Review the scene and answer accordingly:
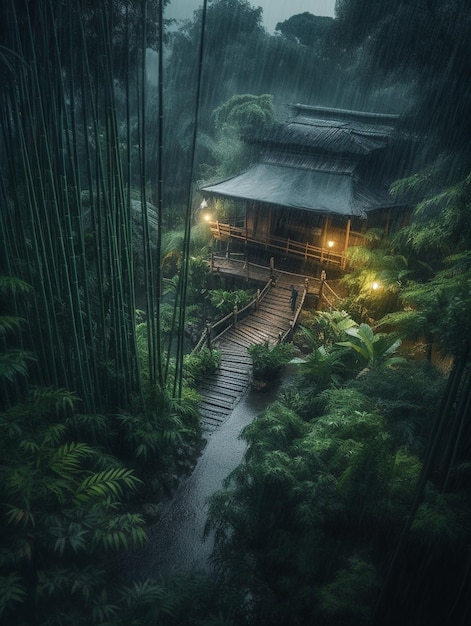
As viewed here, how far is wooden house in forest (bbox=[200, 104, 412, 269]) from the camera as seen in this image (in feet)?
39.6

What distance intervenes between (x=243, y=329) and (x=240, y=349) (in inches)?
33.0

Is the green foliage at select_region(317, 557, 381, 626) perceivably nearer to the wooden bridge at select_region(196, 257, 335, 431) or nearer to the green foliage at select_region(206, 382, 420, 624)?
the green foliage at select_region(206, 382, 420, 624)

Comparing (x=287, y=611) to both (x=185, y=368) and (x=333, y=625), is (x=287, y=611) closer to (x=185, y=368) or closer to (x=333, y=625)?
(x=333, y=625)

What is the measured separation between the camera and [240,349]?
33.4 feet

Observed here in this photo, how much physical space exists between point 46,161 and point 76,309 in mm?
1502

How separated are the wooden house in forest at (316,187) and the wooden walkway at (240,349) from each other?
2.14m

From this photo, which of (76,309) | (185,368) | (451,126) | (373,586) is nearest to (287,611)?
(373,586)

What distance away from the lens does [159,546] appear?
17.3ft

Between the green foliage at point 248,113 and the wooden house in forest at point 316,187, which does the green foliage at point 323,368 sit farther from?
the green foliage at point 248,113

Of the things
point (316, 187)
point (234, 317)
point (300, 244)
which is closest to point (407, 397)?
point (234, 317)

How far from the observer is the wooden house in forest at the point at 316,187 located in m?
12.1

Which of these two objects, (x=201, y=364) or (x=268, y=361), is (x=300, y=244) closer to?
(x=268, y=361)

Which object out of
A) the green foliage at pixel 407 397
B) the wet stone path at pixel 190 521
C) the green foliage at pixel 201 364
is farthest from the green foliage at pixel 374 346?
the green foliage at pixel 201 364

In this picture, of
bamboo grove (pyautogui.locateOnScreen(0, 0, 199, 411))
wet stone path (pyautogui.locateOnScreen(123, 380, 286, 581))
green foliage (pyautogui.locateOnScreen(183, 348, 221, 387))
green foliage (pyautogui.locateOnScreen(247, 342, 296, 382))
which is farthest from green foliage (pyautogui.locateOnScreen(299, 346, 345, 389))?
bamboo grove (pyautogui.locateOnScreen(0, 0, 199, 411))
